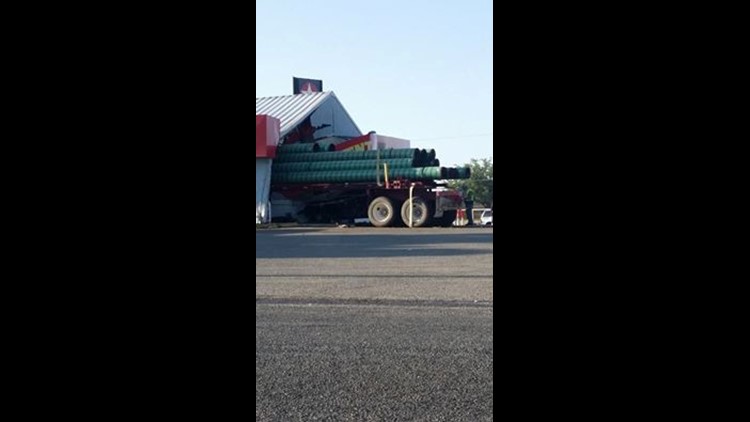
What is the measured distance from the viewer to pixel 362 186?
2833cm

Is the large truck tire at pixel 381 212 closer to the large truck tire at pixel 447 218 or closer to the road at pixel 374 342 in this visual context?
the large truck tire at pixel 447 218

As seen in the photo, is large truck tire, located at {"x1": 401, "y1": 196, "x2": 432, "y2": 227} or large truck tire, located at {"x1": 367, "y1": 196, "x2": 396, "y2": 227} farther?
large truck tire, located at {"x1": 367, "y1": 196, "x2": 396, "y2": 227}

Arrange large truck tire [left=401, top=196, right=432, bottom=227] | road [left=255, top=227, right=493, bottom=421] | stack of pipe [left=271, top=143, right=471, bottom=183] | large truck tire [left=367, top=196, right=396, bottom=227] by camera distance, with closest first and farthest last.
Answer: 1. road [left=255, top=227, right=493, bottom=421]
2. large truck tire [left=401, top=196, right=432, bottom=227]
3. large truck tire [left=367, top=196, right=396, bottom=227]
4. stack of pipe [left=271, top=143, right=471, bottom=183]

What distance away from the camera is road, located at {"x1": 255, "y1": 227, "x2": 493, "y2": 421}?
387cm

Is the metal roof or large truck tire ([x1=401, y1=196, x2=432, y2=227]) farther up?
the metal roof

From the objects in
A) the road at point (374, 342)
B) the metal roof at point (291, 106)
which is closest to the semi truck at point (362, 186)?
the metal roof at point (291, 106)

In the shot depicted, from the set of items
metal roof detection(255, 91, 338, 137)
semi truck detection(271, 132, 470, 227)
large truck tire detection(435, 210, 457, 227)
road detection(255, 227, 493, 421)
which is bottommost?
road detection(255, 227, 493, 421)

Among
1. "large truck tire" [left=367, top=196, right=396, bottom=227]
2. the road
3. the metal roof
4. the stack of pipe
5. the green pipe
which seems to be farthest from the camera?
the metal roof

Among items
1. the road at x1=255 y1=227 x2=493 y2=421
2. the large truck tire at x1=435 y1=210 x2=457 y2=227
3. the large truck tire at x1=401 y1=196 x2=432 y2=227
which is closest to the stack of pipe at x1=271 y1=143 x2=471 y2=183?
the large truck tire at x1=401 y1=196 x2=432 y2=227

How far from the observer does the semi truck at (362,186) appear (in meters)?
26.9

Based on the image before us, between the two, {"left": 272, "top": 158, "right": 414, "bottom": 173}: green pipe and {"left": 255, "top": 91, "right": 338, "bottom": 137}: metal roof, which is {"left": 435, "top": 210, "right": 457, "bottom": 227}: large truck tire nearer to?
{"left": 272, "top": 158, "right": 414, "bottom": 173}: green pipe
